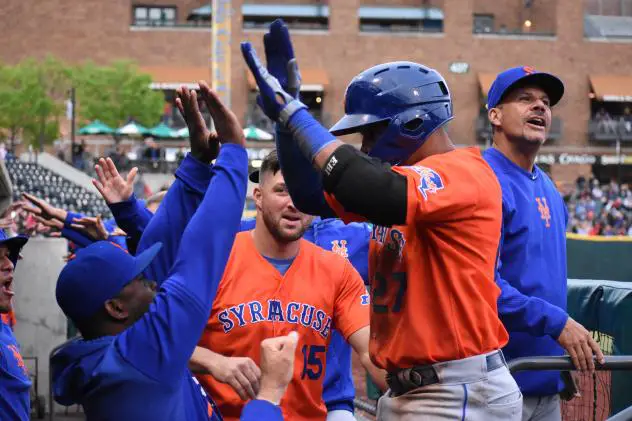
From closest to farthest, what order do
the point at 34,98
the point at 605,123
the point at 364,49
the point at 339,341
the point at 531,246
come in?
1. the point at 531,246
2. the point at 339,341
3. the point at 34,98
4. the point at 605,123
5. the point at 364,49

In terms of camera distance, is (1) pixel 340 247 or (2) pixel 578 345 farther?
(1) pixel 340 247

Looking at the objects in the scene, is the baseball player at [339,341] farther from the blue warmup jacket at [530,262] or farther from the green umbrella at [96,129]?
the green umbrella at [96,129]

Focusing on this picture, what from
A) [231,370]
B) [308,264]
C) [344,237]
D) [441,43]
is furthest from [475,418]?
[441,43]

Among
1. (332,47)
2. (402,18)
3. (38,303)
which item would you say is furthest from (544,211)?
(402,18)

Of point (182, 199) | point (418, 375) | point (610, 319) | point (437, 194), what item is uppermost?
point (437, 194)

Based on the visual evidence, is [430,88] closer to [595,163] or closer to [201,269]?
[201,269]

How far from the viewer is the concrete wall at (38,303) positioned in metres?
11.3

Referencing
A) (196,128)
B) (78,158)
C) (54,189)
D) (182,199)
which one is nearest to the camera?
(196,128)

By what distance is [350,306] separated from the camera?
4289 millimetres

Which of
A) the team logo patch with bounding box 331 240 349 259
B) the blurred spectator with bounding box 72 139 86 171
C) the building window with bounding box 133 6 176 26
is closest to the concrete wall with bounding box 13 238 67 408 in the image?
the team logo patch with bounding box 331 240 349 259

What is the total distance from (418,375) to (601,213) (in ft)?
116

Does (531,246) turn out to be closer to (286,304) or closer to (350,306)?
(350,306)

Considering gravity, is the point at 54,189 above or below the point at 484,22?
below

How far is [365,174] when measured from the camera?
2789 millimetres
